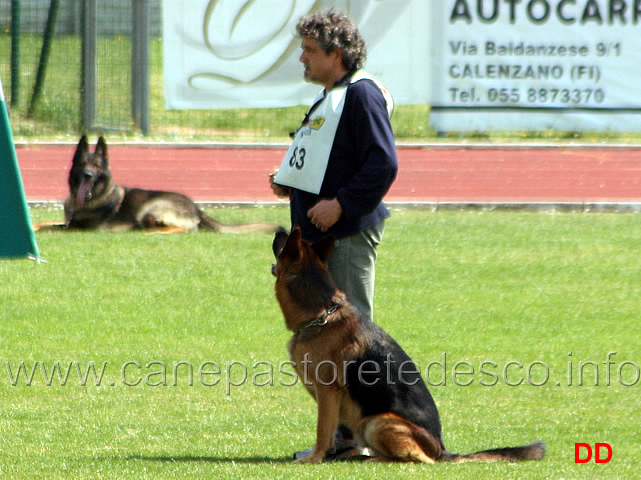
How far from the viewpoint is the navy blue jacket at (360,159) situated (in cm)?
466

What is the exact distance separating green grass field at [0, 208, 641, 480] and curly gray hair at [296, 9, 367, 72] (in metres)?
1.90

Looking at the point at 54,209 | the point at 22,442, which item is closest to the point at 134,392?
the point at 22,442

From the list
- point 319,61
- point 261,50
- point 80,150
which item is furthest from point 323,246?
point 261,50

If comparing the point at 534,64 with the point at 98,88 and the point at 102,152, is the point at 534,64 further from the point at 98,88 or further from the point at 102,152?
the point at 102,152

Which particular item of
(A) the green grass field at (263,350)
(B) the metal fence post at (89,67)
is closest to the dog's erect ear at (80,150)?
(A) the green grass field at (263,350)

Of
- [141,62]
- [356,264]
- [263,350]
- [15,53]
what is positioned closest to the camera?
[356,264]

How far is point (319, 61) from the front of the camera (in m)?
4.82

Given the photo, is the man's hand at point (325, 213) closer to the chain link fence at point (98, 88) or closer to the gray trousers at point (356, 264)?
the gray trousers at point (356, 264)

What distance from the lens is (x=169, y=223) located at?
10977 millimetres

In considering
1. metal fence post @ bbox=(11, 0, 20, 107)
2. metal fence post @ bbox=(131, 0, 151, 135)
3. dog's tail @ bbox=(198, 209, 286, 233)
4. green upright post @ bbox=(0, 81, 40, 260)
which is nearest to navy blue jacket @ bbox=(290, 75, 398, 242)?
green upright post @ bbox=(0, 81, 40, 260)

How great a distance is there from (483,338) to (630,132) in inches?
509

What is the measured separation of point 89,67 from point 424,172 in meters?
7.09

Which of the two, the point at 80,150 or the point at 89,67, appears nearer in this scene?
the point at 80,150

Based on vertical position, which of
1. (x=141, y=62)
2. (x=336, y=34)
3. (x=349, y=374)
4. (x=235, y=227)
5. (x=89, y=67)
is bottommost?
(x=235, y=227)
